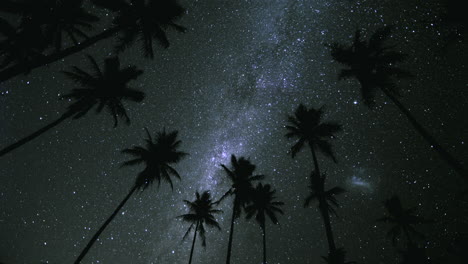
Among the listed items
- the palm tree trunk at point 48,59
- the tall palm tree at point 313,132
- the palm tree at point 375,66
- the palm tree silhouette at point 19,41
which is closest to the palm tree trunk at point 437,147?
the palm tree at point 375,66

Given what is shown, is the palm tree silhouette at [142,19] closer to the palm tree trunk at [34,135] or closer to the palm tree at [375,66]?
the palm tree trunk at [34,135]

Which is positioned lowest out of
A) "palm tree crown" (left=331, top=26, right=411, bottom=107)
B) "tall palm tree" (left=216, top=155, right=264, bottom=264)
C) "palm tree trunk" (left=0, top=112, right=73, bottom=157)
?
"palm tree trunk" (left=0, top=112, right=73, bottom=157)

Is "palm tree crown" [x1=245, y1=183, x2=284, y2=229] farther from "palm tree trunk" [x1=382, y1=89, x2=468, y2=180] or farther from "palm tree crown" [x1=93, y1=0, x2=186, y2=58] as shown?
"palm tree crown" [x1=93, y1=0, x2=186, y2=58]

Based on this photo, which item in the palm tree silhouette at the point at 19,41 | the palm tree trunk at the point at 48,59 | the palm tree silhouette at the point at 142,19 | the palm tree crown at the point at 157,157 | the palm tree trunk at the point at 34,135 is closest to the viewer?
the palm tree trunk at the point at 48,59

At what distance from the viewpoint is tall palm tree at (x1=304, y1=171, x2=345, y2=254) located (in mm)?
15346

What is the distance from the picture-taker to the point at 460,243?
67.7 ft

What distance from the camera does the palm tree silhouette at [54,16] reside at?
50.3ft

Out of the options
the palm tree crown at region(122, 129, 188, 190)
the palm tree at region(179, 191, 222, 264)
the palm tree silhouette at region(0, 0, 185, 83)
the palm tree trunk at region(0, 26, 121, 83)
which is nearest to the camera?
the palm tree trunk at region(0, 26, 121, 83)

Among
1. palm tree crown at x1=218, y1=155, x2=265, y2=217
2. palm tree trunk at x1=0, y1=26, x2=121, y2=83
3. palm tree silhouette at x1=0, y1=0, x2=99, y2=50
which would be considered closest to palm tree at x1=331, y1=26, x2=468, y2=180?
palm tree crown at x1=218, y1=155, x2=265, y2=217

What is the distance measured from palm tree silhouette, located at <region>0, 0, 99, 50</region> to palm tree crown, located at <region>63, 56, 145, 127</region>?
2.71 metres

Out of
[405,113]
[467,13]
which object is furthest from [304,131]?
[467,13]

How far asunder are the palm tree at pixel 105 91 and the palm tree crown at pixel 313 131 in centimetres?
1418

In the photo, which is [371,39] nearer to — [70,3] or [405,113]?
[405,113]

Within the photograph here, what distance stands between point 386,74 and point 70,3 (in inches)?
905
